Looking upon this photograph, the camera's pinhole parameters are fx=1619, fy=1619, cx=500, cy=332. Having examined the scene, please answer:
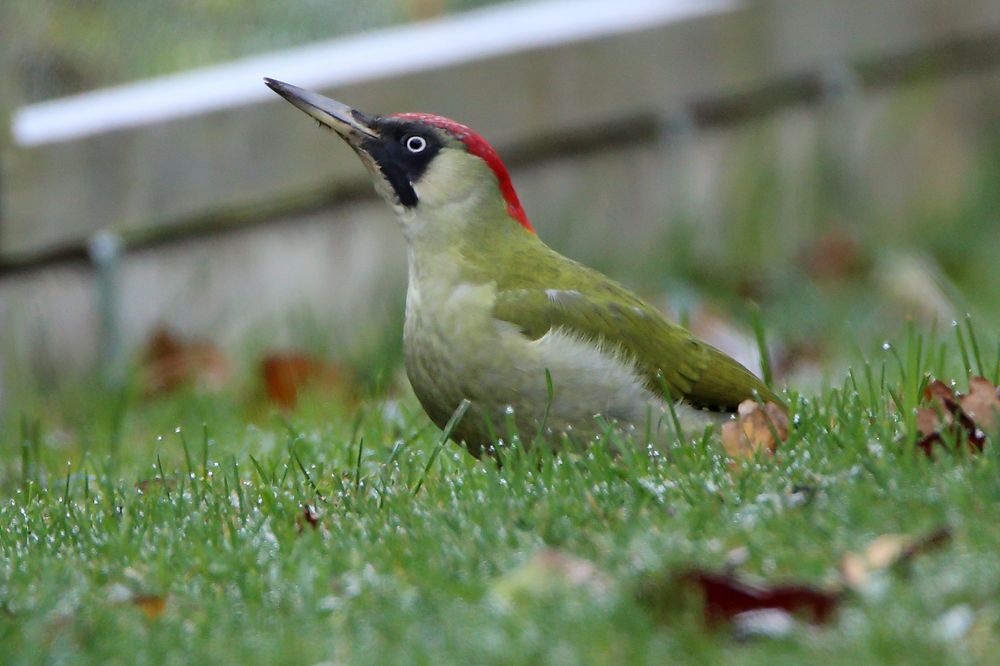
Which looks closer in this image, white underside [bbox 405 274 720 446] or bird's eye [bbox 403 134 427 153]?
white underside [bbox 405 274 720 446]

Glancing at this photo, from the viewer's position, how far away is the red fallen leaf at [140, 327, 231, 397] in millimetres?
5102

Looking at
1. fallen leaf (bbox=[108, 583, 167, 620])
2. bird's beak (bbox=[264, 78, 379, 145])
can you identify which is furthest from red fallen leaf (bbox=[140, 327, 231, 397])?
fallen leaf (bbox=[108, 583, 167, 620])

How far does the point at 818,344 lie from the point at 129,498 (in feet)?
9.74

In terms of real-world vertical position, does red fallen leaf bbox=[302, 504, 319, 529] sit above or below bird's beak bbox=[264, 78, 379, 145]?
below

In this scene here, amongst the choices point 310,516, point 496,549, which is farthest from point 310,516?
point 496,549

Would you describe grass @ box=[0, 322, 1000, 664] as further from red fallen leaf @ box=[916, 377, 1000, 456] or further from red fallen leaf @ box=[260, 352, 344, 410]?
red fallen leaf @ box=[260, 352, 344, 410]

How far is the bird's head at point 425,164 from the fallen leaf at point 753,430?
0.74 metres

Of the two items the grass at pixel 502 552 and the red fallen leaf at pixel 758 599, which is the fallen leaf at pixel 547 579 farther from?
the red fallen leaf at pixel 758 599

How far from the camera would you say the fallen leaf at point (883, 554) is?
2096mm

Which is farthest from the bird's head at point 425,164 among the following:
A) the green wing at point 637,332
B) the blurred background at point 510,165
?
the blurred background at point 510,165

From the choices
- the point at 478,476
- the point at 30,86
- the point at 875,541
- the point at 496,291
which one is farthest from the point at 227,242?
the point at 875,541

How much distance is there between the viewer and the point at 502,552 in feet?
7.75

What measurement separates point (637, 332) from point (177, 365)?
235cm

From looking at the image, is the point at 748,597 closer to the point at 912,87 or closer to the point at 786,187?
the point at 786,187
